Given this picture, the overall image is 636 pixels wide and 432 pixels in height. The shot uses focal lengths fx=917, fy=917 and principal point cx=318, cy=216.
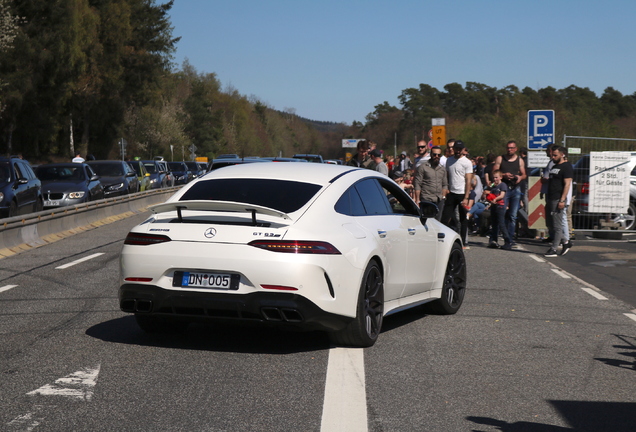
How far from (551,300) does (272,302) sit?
4899 mm

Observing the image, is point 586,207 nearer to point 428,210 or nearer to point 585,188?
point 585,188

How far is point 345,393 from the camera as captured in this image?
5637 mm

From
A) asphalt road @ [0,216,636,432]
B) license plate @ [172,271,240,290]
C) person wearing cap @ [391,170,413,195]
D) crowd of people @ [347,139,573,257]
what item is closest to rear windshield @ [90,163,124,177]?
person wearing cap @ [391,170,413,195]

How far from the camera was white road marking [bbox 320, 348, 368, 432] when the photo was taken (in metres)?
4.95

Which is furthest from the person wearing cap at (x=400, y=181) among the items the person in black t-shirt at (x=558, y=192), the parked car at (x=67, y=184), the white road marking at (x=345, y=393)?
the white road marking at (x=345, y=393)

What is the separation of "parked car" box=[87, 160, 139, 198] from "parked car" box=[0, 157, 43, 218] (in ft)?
29.2

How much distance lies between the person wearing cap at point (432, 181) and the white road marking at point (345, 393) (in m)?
9.05

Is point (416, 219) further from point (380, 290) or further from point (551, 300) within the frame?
point (551, 300)

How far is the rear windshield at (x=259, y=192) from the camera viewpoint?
277 inches

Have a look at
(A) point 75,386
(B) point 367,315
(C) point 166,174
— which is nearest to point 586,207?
(B) point 367,315

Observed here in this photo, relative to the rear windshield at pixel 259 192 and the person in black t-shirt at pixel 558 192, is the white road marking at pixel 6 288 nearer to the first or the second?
the rear windshield at pixel 259 192

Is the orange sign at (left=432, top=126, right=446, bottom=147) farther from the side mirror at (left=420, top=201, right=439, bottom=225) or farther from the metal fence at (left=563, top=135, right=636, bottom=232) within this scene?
the side mirror at (left=420, top=201, right=439, bottom=225)

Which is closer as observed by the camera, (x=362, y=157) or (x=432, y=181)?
(x=432, y=181)

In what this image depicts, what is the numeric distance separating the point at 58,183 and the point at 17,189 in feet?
19.2
